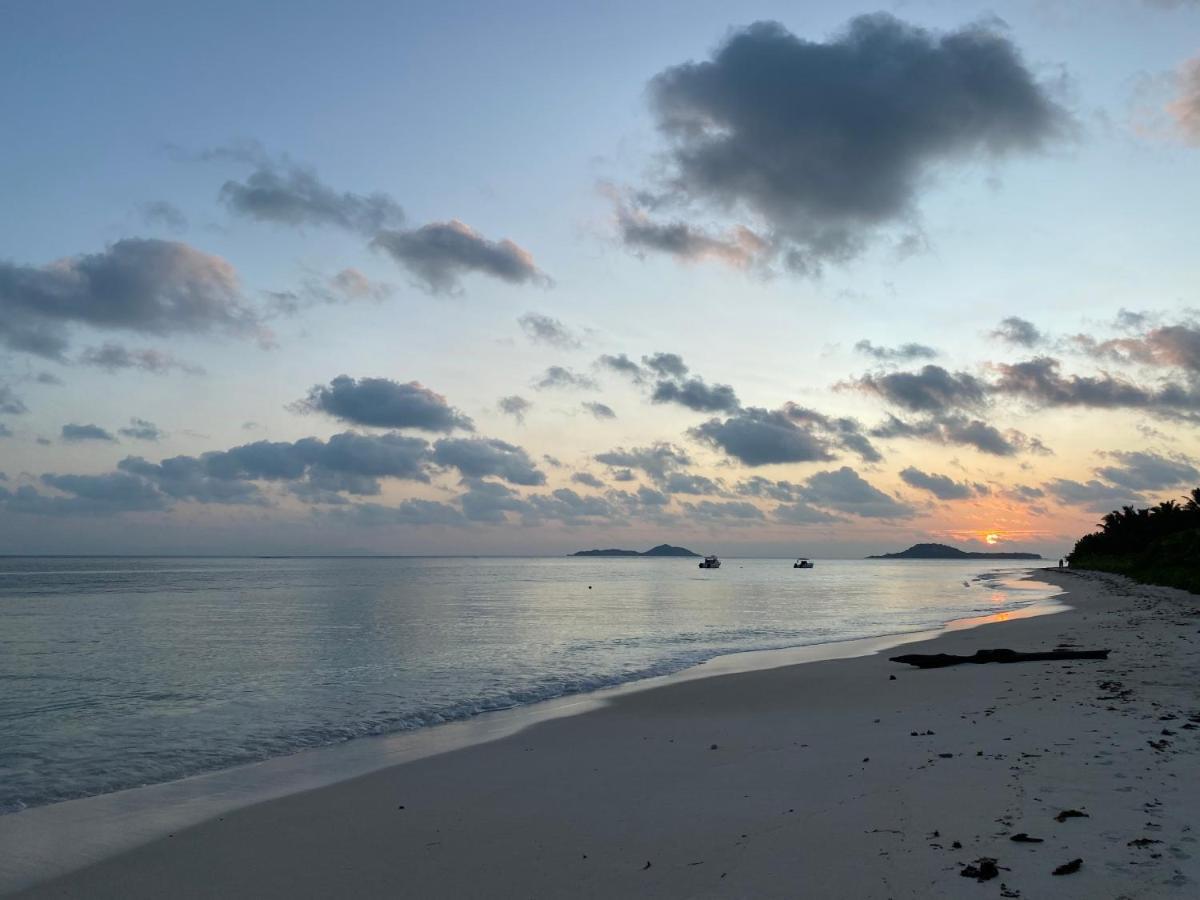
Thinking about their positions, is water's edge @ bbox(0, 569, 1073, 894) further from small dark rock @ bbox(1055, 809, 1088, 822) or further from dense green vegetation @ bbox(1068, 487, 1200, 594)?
dense green vegetation @ bbox(1068, 487, 1200, 594)

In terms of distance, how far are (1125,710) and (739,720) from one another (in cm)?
702

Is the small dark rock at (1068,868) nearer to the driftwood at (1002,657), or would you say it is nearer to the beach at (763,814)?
the beach at (763,814)

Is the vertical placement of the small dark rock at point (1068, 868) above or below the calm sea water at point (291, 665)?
above

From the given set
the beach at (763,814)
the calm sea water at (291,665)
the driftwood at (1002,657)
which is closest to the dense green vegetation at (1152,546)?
the calm sea water at (291,665)

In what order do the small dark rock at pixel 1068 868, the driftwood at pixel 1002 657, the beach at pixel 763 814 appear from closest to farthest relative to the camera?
the small dark rock at pixel 1068 868 → the beach at pixel 763 814 → the driftwood at pixel 1002 657

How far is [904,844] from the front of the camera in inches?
307

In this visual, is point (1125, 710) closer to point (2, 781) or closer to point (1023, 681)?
point (1023, 681)

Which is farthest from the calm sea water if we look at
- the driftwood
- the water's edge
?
the driftwood

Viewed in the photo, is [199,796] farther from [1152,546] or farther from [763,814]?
[1152,546]

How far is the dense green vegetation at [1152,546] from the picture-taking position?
60938mm

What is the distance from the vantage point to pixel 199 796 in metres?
12.5

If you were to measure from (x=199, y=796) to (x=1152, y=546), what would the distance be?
305 ft

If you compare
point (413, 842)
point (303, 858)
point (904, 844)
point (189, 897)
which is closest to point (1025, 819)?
point (904, 844)

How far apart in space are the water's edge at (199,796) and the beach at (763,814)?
0.50 metres
